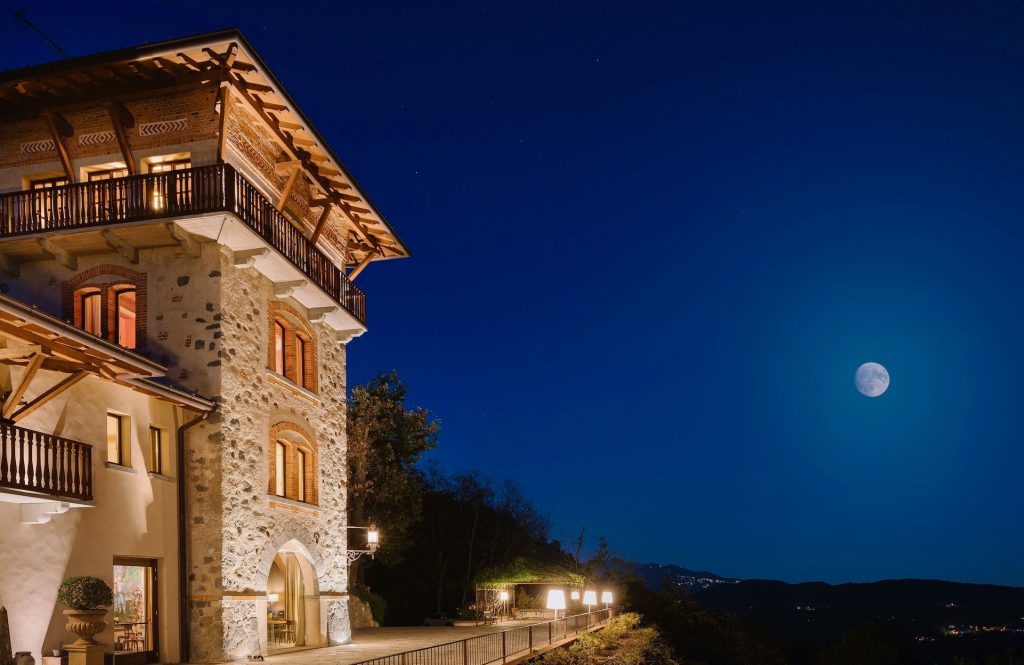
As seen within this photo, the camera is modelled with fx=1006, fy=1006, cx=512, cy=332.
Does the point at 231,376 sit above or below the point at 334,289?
below

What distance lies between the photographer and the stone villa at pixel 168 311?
52.2 ft

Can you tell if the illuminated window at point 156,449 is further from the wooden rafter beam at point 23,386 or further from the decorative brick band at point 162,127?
the decorative brick band at point 162,127

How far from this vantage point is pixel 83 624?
531 inches

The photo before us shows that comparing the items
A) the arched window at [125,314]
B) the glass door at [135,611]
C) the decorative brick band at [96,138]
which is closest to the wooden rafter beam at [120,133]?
the decorative brick band at [96,138]

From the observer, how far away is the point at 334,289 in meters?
23.2

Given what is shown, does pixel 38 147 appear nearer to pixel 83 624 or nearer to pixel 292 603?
pixel 83 624

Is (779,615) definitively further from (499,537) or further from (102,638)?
(102,638)

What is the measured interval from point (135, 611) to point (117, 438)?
2.87 meters

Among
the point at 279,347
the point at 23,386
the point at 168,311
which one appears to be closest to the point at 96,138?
the point at 168,311

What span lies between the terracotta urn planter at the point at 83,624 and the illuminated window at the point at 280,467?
Answer: 707 cm

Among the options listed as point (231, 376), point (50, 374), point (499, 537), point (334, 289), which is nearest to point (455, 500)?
point (499, 537)

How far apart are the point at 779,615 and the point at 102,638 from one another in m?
90.5

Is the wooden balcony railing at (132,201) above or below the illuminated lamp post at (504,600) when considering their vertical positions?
above

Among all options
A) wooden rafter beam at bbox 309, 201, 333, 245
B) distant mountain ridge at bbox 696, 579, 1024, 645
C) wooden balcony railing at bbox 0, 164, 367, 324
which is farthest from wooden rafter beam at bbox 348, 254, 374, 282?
distant mountain ridge at bbox 696, 579, 1024, 645
